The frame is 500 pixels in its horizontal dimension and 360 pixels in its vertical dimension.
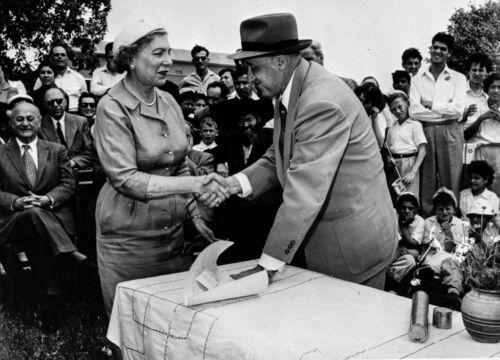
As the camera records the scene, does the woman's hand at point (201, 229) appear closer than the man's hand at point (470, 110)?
Yes

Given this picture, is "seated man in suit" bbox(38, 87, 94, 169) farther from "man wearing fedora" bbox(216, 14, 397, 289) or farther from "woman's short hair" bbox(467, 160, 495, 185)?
"woman's short hair" bbox(467, 160, 495, 185)

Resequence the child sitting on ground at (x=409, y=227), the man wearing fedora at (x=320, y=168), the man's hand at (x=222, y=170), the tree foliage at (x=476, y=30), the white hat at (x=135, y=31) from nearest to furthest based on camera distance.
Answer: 1. the man wearing fedora at (x=320, y=168)
2. the white hat at (x=135, y=31)
3. the child sitting on ground at (x=409, y=227)
4. the man's hand at (x=222, y=170)
5. the tree foliage at (x=476, y=30)

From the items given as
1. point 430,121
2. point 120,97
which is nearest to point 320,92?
point 120,97

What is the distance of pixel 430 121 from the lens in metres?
7.11

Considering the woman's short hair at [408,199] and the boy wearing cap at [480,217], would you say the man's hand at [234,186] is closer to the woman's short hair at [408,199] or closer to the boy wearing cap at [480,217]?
the woman's short hair at [408,199]

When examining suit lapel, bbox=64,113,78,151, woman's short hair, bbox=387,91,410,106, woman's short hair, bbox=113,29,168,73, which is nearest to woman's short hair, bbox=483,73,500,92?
woman's short hair, bbox=387,91,410,106

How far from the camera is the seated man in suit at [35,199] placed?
509 cm

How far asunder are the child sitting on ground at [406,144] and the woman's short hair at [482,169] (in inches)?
23.5

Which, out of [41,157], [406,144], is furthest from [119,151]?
[406,144]

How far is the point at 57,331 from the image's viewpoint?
15.0ft

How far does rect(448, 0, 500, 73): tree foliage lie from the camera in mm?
7633

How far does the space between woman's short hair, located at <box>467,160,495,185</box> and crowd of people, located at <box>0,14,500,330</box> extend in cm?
1

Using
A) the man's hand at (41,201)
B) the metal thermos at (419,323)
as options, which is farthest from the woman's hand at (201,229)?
the man's hand at (41,201)

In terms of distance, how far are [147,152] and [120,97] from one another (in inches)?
12.5
